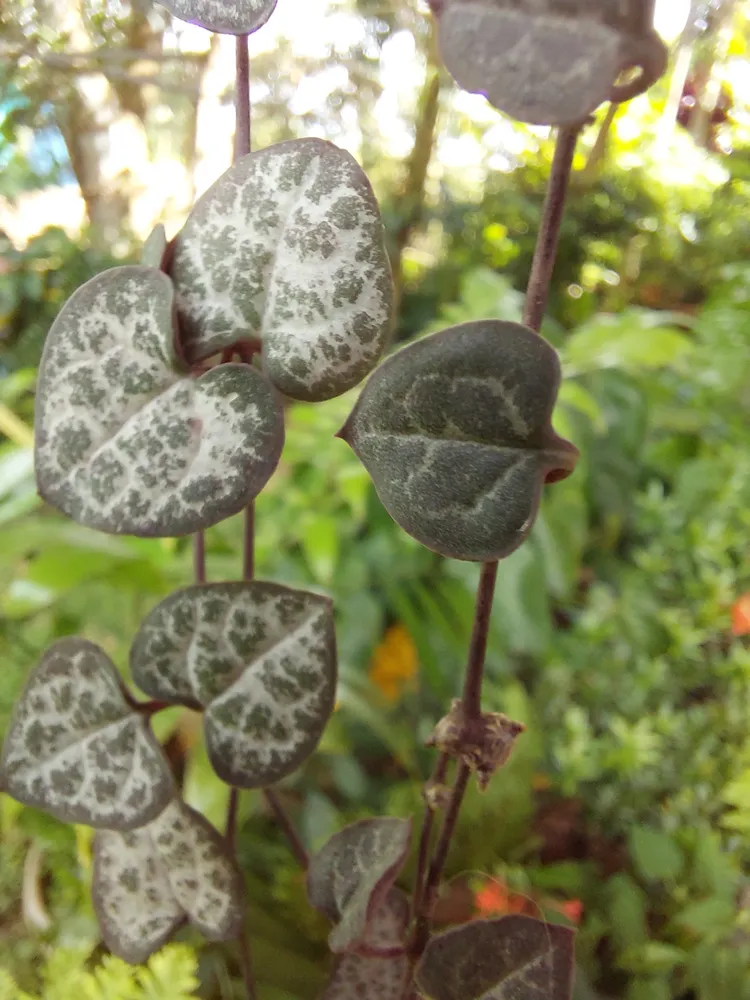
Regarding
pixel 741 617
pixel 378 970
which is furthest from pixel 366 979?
pixel 741 617

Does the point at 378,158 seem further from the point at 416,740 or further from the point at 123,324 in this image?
the point at 123,324

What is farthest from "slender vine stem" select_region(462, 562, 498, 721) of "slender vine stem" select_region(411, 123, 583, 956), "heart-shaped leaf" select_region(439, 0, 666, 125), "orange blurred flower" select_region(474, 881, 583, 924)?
"orange blurred flower" select_region(474, 881, 583, 924)

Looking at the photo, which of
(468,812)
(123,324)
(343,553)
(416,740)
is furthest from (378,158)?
(123,324)

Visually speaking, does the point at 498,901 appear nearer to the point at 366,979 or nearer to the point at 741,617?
the point at 366,979

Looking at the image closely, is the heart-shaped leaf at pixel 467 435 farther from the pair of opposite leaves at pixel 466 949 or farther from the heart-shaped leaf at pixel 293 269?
the pair of opposite leaves at pixel 466 949

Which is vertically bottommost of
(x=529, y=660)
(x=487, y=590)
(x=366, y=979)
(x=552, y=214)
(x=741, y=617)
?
(x=529, y=660)

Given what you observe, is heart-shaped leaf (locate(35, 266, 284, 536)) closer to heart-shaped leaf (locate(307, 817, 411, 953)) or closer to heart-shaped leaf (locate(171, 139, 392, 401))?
heart-shaped leaf (locate(171, 139, 392, 401))
